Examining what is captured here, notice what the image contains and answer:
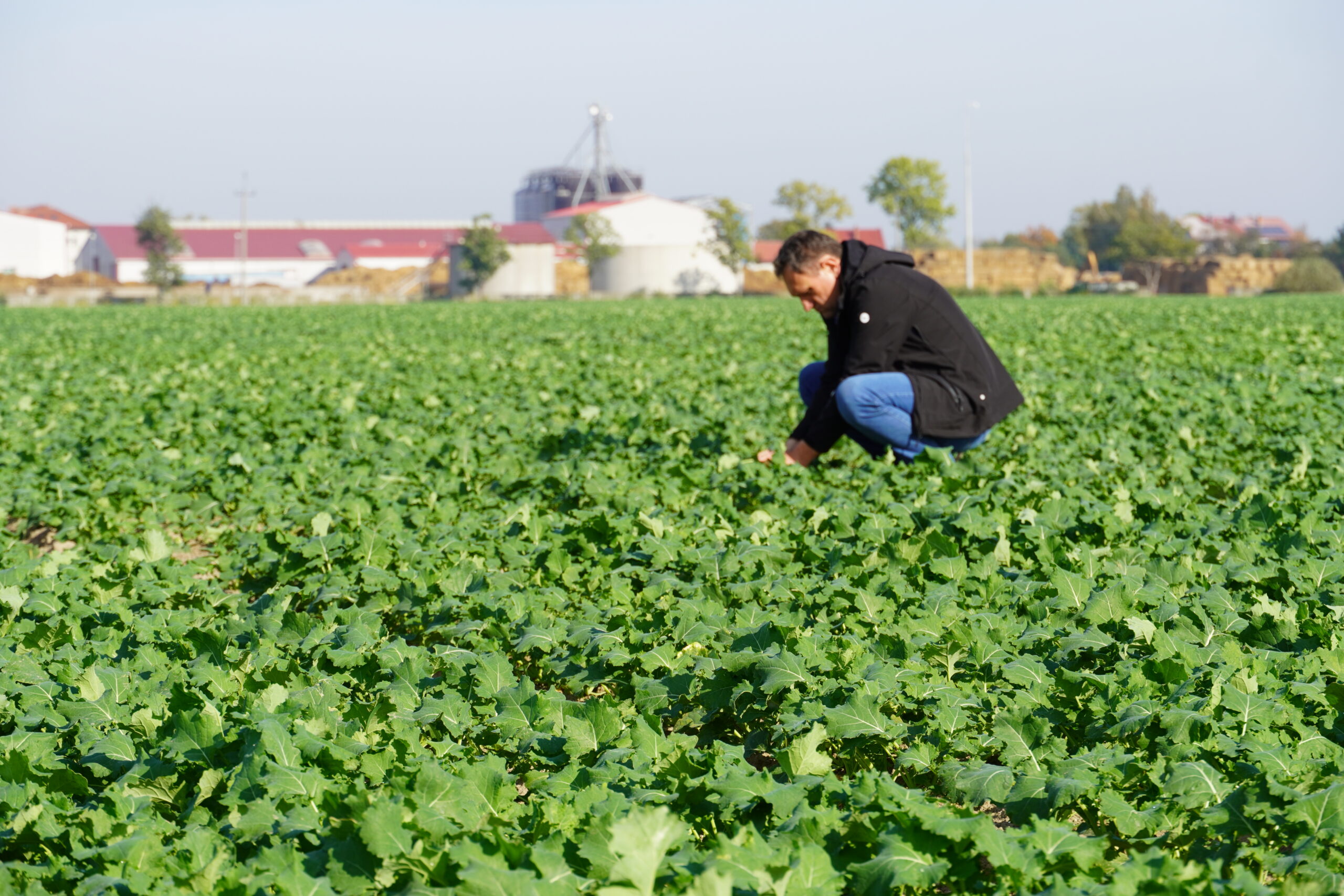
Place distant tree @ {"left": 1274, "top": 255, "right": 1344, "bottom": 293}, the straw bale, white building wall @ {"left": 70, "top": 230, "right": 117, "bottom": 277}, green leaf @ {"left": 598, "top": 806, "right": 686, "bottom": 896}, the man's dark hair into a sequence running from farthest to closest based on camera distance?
white building wall @ {"left": 70, "top": 230, "right": 117, "bottom": 277}, the straw bale, distant tree @ {"left": 1274, "top": 255, "right": 1344, "bottom": 293}, the man's dark hair, green leaf @ {"left": 598, "top": 806, "right": 686, "bottom": 896}

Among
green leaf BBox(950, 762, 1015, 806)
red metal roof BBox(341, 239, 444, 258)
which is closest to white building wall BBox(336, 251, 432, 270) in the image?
red metal roof BBox(341, 239, 444, 258)

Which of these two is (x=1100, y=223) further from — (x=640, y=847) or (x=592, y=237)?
(x=640, y=847)

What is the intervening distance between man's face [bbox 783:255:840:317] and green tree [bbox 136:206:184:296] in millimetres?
78693

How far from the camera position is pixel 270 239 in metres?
101

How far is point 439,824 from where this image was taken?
7.70 feet

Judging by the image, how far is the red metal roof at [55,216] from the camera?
10069cm

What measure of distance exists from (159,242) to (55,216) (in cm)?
2751

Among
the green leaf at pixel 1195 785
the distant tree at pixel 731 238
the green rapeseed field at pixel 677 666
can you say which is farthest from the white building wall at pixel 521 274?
the green leaf at pixel 1195 785

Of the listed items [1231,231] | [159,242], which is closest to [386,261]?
[159,242]

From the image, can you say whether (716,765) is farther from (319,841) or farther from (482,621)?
(482,621)

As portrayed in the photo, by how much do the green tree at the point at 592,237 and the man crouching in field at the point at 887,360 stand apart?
67.9 metres

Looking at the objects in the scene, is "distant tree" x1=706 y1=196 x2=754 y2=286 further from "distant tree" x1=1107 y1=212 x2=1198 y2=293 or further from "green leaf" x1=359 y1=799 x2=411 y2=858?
"green leaf" x1=359 y1=799 x2=411 y2=858

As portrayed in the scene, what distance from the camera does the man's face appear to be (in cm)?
609

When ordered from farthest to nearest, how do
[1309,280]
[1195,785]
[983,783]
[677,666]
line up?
[1309,280]
[677,666]
[983,783]
[1195,785]
